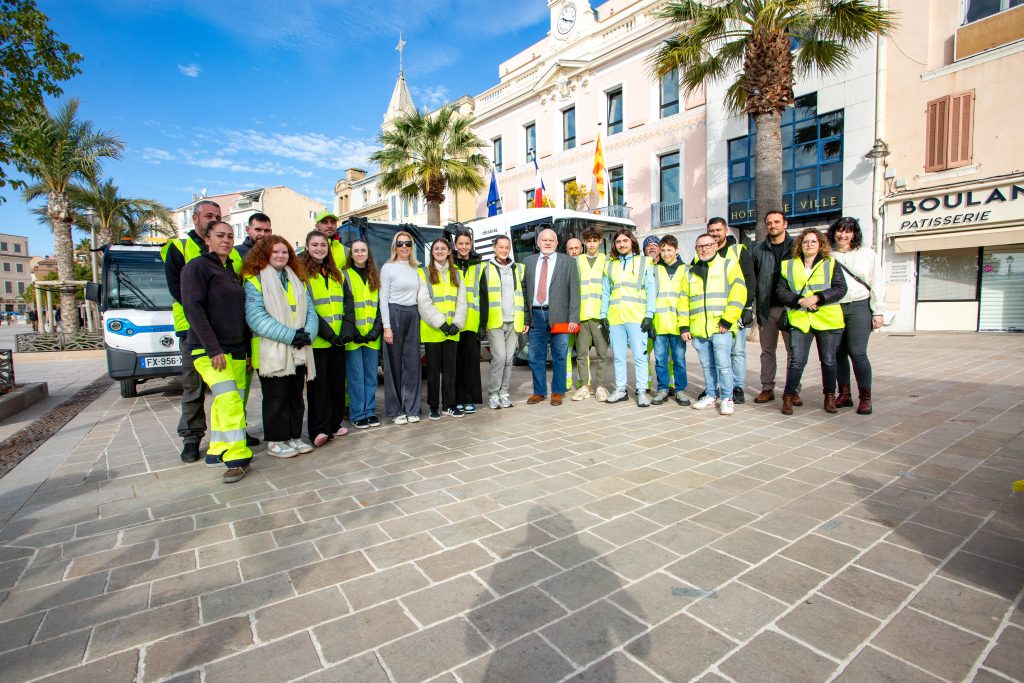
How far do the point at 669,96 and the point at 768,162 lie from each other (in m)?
9.97

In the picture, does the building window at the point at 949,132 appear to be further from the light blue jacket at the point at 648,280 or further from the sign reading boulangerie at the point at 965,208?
the light blue jacket at the point at 648,280

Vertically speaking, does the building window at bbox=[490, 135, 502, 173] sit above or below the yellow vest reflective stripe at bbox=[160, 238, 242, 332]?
above

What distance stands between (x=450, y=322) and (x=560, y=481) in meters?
2.64

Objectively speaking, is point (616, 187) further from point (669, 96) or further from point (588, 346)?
point (588, 346)

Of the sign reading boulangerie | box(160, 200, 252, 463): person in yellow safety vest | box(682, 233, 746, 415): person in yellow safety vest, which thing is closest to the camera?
box(160, 200, 252, 463): person in yellow safety vest

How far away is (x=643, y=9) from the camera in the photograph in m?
20.4

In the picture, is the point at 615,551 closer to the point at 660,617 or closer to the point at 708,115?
the point at 660,617

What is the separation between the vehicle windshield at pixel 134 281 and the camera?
7.92m

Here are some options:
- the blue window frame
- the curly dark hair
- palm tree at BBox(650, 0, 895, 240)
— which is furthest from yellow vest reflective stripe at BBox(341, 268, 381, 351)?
the blue window frame

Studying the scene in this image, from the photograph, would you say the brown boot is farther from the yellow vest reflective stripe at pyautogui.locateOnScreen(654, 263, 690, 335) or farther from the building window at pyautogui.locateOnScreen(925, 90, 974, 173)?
the building window at pyautogui.locateOnScreen(925, 90, 974, 173)

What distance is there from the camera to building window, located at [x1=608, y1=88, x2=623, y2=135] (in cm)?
2186

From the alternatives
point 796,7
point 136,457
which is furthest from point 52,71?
point 796,7

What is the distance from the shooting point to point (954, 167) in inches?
546

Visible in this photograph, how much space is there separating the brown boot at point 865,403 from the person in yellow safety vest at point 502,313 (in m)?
3.76
